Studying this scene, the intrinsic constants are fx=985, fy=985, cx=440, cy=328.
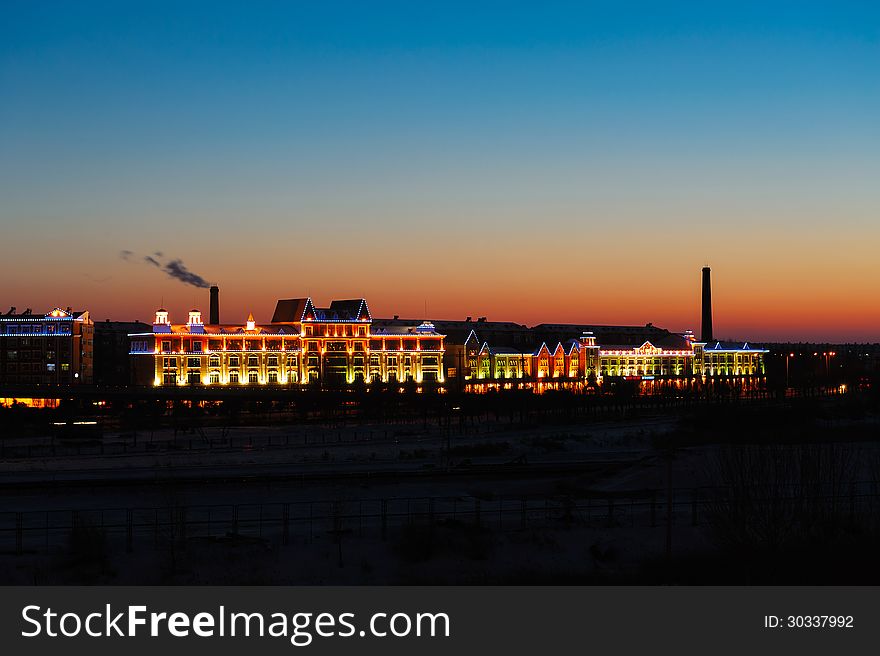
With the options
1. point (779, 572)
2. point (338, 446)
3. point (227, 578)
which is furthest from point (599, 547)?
point (338, 446)

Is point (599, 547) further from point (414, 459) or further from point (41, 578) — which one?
point (414, 459)

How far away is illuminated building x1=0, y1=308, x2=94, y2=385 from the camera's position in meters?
122

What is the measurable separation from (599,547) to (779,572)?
8123 mm

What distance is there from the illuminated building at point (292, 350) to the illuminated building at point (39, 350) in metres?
8.93

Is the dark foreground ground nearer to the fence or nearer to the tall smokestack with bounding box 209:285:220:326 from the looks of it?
the fence

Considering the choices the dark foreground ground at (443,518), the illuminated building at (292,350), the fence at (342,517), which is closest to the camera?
the dark foreground ground at (443,518)

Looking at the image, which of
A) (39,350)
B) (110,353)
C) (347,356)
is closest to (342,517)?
(347,356)

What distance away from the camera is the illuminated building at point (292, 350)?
393 feet

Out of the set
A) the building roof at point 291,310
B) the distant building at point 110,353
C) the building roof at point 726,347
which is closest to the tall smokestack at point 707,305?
the building roof at point 726,347

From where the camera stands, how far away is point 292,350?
127062 mm

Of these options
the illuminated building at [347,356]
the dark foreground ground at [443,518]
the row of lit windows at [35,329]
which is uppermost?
A: the row of lit windows at [35,329]

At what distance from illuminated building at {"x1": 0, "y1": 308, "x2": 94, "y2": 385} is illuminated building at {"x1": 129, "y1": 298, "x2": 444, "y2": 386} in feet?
29.3

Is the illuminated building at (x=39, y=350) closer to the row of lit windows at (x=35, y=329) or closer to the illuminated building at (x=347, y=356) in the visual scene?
the row of lit windows at (x=35, y=329)

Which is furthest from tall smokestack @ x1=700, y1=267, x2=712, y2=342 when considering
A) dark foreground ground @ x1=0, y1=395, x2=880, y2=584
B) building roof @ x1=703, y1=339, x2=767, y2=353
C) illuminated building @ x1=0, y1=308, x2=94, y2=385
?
dark foreground ground @ x1=0, y1=395, x2=880, y2=584
